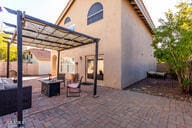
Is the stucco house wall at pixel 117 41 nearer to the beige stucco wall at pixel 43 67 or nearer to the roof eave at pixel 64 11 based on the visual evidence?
the roof eave at pixel 64 11

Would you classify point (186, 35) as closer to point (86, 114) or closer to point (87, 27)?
point (86, 114)

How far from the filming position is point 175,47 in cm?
656

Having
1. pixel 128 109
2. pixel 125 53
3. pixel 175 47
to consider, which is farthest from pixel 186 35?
pixel 128 109

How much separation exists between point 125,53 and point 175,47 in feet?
9.65

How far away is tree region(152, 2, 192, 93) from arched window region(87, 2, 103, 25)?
171 inches

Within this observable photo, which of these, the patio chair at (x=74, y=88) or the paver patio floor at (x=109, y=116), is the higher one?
the patio chair at (x=74, y=88)

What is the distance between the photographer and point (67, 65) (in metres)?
13.1

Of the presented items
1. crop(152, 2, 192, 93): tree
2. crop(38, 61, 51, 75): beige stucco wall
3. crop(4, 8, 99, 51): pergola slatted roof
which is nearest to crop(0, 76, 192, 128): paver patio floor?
crop(152, 2, 192, 93): tree

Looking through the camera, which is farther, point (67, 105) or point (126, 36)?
point (126, 36)

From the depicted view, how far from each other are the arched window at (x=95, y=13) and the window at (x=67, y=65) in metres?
4.15

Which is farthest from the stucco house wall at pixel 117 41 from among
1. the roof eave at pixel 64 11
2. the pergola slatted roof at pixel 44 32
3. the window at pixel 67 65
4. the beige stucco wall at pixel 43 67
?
the beige stucco wall at pixel 43 67

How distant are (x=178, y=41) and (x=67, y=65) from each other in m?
9.91

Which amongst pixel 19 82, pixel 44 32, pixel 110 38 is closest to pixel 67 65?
pixel 110 38

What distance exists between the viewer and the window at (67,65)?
12.2 meters
